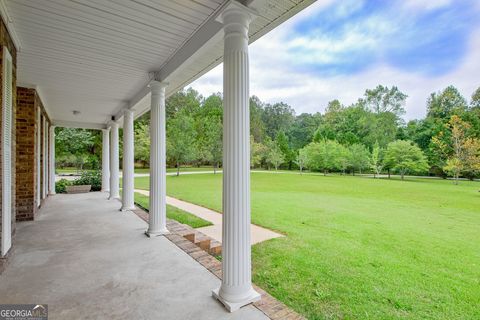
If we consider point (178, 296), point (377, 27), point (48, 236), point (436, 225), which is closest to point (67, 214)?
point (48, 236)

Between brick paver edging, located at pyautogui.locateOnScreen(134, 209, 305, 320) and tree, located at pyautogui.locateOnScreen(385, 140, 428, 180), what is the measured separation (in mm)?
25044

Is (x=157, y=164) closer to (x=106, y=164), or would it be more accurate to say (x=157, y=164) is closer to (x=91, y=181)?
(x=106, y=164)

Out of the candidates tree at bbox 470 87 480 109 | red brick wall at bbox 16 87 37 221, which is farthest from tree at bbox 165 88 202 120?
tree at bbox 470 87 480 109

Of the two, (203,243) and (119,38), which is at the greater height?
(119,38)

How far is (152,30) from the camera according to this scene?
2.65 meters

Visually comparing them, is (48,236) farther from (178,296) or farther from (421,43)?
(421,43)

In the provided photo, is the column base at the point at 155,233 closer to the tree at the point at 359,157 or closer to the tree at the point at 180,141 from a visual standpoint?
the tree at the point at 180,141

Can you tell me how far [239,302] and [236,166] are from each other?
1152 mm

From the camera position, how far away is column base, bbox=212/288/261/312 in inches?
78.4

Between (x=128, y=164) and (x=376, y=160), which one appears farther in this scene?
(x=376, y=160)

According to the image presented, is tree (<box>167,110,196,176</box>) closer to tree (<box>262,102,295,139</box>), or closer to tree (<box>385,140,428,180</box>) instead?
tree (<box>385,140,428,180</box>)

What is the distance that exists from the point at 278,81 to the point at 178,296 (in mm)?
49727

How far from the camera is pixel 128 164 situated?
5.57 m

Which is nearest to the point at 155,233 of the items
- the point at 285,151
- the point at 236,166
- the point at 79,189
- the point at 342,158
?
the point at 236,166
